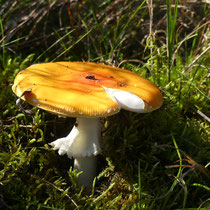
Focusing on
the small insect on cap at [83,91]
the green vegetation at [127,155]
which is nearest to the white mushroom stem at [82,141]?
the green vegetation at [127,155]

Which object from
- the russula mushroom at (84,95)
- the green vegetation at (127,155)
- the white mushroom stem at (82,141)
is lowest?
the green vegetation at (127,155)

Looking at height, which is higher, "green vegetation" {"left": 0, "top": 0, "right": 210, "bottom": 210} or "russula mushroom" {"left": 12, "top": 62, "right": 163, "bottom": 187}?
"russula mushroom" {"left": 12, "top": 62, "right": 163, "bottom": 187}

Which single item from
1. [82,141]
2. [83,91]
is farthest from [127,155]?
[83,91]

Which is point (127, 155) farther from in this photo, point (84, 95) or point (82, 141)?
point (84, 95)

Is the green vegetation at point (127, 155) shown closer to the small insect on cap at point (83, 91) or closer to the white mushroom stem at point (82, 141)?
the white mushroom stem at point (82, 141)

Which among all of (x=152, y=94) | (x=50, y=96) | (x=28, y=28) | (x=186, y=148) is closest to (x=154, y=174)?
(x=186, y=148)

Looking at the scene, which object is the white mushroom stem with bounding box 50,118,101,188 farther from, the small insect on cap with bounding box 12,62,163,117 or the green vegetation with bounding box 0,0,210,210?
the small insect on cap with bounding box 12,62,163,117

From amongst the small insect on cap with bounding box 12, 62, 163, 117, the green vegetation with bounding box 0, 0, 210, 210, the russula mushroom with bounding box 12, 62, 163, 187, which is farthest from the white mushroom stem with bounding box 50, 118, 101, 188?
the small insect on cap with bounding box 12, 62, 163, 117
